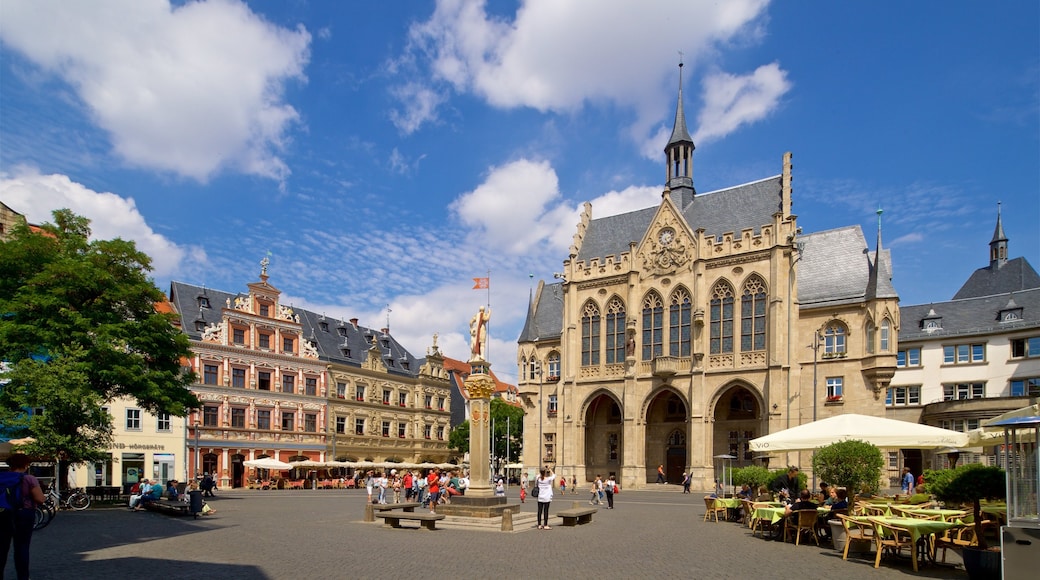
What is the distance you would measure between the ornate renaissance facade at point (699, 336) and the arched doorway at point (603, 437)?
0.11 meters

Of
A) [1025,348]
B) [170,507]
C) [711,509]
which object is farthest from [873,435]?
[1025,348]

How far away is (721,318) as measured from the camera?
4703 centimetres

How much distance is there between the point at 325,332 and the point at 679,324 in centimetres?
2976

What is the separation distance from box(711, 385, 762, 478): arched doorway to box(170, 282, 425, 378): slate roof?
29356mm

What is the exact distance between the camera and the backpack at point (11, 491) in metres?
9.37

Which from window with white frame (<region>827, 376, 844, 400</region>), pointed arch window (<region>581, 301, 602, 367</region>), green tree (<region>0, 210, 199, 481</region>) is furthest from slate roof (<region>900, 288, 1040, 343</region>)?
green tree (<region>0, 210, 199, 481</region>)

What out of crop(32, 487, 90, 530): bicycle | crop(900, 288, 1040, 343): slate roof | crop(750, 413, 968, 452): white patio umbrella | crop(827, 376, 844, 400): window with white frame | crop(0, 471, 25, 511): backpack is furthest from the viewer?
crop(900, 288, 1040, 343): slate roof

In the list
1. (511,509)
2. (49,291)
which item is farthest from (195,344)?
(511,509)

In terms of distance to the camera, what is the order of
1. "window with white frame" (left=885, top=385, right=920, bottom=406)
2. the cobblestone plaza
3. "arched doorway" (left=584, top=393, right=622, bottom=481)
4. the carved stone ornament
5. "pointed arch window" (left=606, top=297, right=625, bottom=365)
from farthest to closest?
"arched doorway" (left=584, top=393, right=622, bottom=481), "pointed arch window" (left=606, top=297, right=625, bottom=365), "window with white frame" (left=885, top=385, right=920, bottom=406), the carved stone ornament, the cobblestone plaza

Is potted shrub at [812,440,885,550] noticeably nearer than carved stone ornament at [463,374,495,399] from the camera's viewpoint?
Yes

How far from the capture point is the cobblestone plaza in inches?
496

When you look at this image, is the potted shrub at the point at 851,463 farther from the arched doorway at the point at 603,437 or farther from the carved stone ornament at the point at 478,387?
the arched doorway at the point at 603,437

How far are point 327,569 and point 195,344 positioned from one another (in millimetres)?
39658

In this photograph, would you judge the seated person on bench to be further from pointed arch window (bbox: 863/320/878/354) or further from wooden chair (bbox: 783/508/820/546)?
pointed arch window (bbox: 863/320/878/354)
